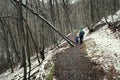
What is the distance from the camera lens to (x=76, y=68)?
36.4 feet

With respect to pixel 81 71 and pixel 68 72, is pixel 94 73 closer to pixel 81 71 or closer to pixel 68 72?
pixel 81 71

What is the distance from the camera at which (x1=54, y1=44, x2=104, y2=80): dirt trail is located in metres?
10.2

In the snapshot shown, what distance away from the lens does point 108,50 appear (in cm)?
1262

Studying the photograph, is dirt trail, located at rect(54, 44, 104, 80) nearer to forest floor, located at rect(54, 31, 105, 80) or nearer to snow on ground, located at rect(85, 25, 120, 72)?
forest floor, located at rect(54, 31, 105, 80)

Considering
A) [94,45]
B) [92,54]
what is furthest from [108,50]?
[94,45]

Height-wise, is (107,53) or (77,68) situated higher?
(107,53)

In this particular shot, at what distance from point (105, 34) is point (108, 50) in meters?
5.21

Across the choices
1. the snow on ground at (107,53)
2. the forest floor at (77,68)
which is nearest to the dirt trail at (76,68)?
the forest floor at (77,68)

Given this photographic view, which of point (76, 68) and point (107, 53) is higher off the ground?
point (107, 53)

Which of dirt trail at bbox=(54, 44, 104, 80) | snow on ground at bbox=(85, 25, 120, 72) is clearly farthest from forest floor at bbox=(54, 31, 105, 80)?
snow on ground at bbox=(85, 25, 120, 72)

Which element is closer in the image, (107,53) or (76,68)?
(76,68)

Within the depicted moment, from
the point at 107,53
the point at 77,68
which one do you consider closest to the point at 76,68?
the point at 77,68

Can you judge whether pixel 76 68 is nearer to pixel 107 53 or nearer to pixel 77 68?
pixel 77 68

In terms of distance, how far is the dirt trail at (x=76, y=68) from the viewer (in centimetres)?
1017
